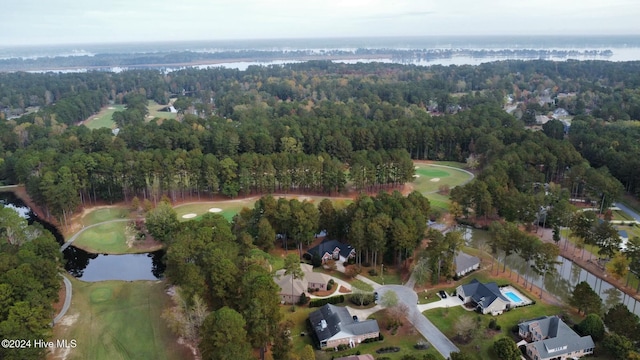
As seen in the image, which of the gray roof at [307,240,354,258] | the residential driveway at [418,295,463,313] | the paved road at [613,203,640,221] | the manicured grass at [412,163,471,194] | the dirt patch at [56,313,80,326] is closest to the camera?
the dirt patch at [56,313,80,326]

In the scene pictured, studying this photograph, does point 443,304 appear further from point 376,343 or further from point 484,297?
point 376,343

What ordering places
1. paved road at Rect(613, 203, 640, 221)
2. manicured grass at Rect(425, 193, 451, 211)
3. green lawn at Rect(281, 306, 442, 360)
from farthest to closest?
manicured grass at Rect(425, 193, 451, 211), paved road at Rect(613, 203, 640, 221), green lawn at Rect(281, 306, 442, 360)

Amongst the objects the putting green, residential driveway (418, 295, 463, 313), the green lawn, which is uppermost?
residential driveway (418, 295, 463, 313)

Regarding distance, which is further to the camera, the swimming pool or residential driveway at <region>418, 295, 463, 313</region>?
the swimming pool

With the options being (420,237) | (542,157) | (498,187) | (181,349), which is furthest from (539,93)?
(181,349)

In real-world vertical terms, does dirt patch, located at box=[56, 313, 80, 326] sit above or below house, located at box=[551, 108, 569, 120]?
below

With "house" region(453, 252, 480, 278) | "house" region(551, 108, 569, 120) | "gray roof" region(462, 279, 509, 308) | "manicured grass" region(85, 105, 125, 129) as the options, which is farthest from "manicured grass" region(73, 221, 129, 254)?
"house" region(551, 108, 569, 120)

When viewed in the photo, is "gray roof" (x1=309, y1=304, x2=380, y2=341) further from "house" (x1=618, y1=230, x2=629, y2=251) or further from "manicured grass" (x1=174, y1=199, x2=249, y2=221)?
"house" (x1=618, y1=230, x2=629, y2=251)
